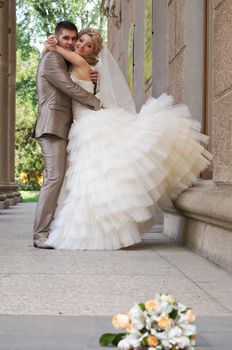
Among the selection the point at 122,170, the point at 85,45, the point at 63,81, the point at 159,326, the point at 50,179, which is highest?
the point at 85,45

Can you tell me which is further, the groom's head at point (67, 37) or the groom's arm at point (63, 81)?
the groom's head at point (67, 37)

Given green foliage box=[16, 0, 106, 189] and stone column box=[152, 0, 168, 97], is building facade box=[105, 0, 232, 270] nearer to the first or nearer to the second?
stone column box=[152, 0, 168, 97]

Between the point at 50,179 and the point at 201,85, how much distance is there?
179 centimetres

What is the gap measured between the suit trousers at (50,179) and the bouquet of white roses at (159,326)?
4777mm

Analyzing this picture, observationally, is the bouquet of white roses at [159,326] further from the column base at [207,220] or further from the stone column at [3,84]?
the stone column at [3,84]

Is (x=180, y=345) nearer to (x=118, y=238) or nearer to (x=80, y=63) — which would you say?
(x=118, y=238)

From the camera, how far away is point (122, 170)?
6.66 meters

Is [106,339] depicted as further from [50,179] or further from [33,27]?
[33,27]

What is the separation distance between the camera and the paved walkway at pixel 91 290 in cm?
300

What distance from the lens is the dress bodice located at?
7.33m

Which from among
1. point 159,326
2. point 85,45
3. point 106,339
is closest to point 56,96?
point 85,45

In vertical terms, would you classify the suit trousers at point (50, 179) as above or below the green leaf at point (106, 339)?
above

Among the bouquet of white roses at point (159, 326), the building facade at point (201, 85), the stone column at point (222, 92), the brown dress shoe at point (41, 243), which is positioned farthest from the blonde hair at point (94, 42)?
the bouquet of white roses at point (159, 326)

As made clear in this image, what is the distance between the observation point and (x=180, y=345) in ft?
7.96
